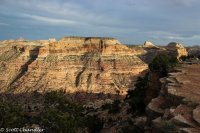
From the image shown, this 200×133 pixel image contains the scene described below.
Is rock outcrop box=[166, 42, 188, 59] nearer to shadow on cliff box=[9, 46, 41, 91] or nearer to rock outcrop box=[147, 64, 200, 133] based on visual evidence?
shadow on cliff box=[9, 46, 41, 91]

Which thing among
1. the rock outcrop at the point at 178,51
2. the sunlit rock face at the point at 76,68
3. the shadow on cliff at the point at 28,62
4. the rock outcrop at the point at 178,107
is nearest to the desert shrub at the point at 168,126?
the rock outcrop at the point at 178,107

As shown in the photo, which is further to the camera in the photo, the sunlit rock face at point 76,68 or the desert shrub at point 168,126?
the sunlit rock face at point 76,68

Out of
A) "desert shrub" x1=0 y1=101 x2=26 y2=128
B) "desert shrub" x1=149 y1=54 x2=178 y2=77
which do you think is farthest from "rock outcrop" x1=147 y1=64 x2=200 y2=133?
"desert shrub" x1=0 y1=101 x2=26 y2=128

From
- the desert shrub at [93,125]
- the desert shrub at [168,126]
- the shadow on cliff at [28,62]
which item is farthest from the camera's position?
the shadow on cliff at [28,62]

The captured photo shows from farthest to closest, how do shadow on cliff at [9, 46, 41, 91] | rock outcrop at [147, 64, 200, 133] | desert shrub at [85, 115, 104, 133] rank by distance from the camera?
shadow on cliff at [9, 46, 41, 91] → desert shrub at [85, 115, 104, 133] → rock outcrop at [147, 64, 200, 133]

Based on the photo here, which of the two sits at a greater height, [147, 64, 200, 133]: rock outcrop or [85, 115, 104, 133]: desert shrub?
[147, 64, 200, 133]: rock outcrop

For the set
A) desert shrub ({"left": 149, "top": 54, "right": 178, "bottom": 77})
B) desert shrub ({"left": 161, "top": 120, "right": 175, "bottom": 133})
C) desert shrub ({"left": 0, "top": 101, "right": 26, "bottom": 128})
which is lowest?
desert shrub ({"left": 0, "top": 101, "right": 26, "bottom": 128})

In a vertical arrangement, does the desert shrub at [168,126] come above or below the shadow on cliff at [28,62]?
above

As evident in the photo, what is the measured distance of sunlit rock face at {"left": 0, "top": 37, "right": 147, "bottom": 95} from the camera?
287ft

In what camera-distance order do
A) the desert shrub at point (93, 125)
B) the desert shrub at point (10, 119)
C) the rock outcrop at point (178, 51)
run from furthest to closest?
the rock outcrop at point (178, 51)
the desert shrub at point (93, 125)
the desert shrub at point (10, 119)

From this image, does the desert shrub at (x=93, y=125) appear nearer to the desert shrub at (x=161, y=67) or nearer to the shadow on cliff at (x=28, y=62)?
the desert shrub at (x=161, y=67)

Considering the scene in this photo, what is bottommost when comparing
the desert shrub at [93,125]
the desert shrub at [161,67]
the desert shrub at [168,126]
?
the desert shrub at [93,125]

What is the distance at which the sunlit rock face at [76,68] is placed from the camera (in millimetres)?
87500

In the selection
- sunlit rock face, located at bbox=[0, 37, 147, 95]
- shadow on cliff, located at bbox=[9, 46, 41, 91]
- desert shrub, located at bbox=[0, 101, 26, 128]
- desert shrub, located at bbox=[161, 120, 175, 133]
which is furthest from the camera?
shadow on cliff, located at bbox=[9, 46, 41, 91]
